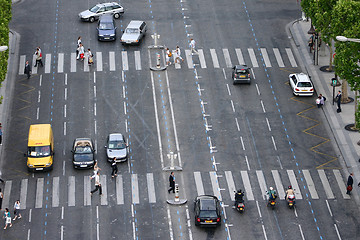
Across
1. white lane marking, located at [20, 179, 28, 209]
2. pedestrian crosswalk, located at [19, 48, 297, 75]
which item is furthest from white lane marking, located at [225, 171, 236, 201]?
pedestrian crosswalk, located at [19, 48, 297, 75]

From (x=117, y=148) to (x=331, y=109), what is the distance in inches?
840

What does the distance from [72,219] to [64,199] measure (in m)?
2.83

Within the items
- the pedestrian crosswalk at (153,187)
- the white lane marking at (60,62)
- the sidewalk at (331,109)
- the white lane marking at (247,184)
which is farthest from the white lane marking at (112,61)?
the white lane marking at (247,184)

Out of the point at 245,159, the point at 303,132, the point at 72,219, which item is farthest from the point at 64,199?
the point at 303,132

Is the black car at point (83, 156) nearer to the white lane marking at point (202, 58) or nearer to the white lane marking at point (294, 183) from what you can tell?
the white lane marking at point (294, 183)

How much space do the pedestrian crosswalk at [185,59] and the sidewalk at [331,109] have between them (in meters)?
1.82

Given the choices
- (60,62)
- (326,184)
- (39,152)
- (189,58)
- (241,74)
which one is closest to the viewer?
(326,184)

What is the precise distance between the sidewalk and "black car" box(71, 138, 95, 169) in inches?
834

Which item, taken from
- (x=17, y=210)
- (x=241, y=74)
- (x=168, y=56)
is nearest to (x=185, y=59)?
(x=168, y=56)

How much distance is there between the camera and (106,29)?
3841 inches

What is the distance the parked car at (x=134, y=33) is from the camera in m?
96.4

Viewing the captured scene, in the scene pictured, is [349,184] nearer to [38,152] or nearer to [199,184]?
[199,184]

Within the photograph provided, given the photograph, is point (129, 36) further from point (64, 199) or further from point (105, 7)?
point (64, 199)

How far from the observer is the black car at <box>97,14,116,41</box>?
9706cm
